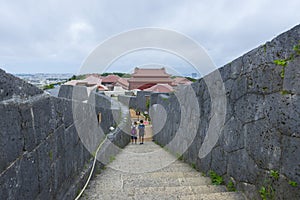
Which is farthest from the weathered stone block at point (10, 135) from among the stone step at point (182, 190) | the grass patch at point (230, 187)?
the grass patch at point (230, 187)

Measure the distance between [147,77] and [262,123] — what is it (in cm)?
3063

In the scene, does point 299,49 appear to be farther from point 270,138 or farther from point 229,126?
point 229,126

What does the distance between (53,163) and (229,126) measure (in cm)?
207

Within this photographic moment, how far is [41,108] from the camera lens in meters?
1.94

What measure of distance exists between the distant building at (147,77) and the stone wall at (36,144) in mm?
28380

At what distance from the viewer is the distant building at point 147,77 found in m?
31.5

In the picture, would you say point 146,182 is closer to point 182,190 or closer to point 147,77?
point 182,190

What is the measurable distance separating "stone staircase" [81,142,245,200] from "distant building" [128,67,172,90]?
88.5 ft

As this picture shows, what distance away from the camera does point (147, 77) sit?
32750 mm

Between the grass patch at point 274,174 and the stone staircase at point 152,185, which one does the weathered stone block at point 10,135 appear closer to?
the stone staircase at point 152,185

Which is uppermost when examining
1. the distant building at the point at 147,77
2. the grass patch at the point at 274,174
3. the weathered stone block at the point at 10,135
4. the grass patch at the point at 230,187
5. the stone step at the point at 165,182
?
the distant building at the point at 147,77

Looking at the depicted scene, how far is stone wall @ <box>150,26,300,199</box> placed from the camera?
1.91 meters

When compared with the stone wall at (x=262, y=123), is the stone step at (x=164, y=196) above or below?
below

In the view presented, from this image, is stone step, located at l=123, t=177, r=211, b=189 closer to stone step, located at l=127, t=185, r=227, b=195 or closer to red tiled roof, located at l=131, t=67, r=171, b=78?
stone step, located at l=127, t=185, r=227, b=195
